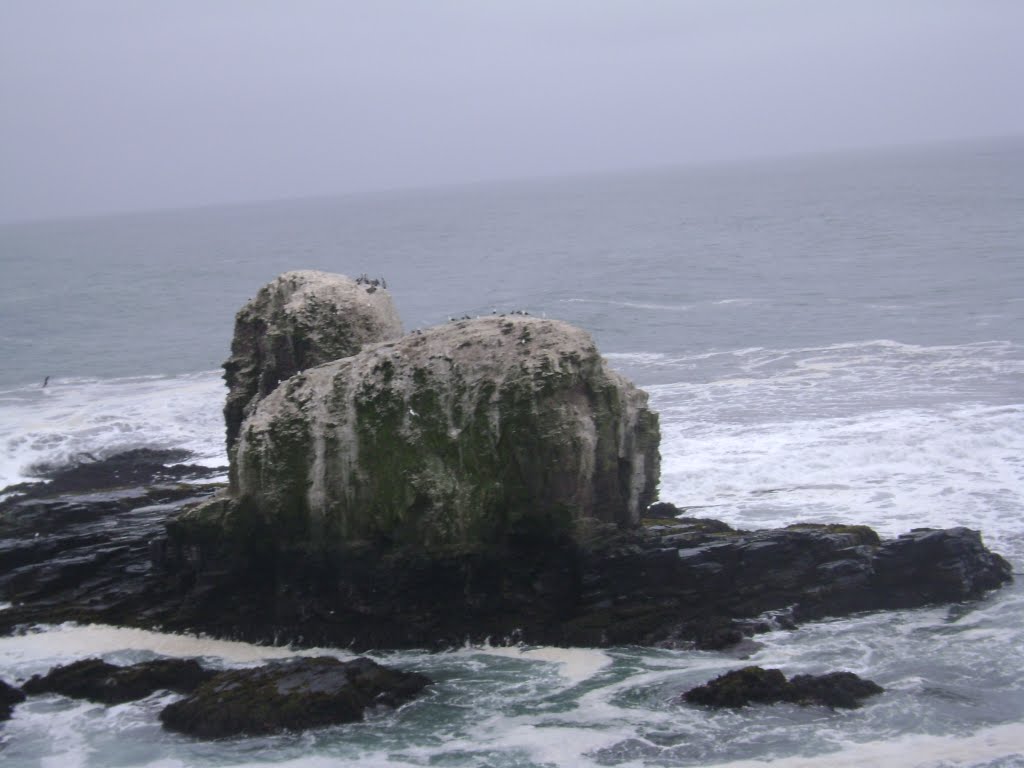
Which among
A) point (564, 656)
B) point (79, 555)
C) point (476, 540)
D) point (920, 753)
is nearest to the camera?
point (920, 753)

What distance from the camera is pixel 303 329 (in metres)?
25.1

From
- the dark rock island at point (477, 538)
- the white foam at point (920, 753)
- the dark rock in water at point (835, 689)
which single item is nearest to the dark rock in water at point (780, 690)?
the dark rock in water at point (835, 689)

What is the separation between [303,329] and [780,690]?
12.2 m

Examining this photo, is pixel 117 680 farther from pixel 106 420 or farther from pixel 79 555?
pixel 106 420

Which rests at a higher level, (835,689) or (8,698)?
(835,689)

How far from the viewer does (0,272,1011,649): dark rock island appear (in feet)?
67.6

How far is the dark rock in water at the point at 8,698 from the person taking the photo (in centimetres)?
1858

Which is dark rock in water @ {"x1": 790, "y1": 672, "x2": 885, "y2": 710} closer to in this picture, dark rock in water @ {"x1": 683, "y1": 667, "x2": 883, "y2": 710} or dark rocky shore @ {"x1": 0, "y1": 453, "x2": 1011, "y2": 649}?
dark rock in water @ {"x1": 683, "y1": 667, "x2": 883, "y2": 710}

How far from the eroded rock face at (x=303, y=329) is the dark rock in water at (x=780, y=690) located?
10.6 meters

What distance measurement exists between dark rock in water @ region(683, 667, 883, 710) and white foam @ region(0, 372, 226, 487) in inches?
725

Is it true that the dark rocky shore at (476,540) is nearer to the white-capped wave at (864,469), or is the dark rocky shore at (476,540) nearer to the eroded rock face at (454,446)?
the eroded rock face at (454,446)

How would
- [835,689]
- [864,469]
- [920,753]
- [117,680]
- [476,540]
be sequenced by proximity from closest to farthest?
[920,753] → [835,689] → [117,680] → [476,540] → [864,469]

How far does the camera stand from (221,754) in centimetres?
1712

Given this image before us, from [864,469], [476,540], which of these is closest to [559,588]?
[476,540]
